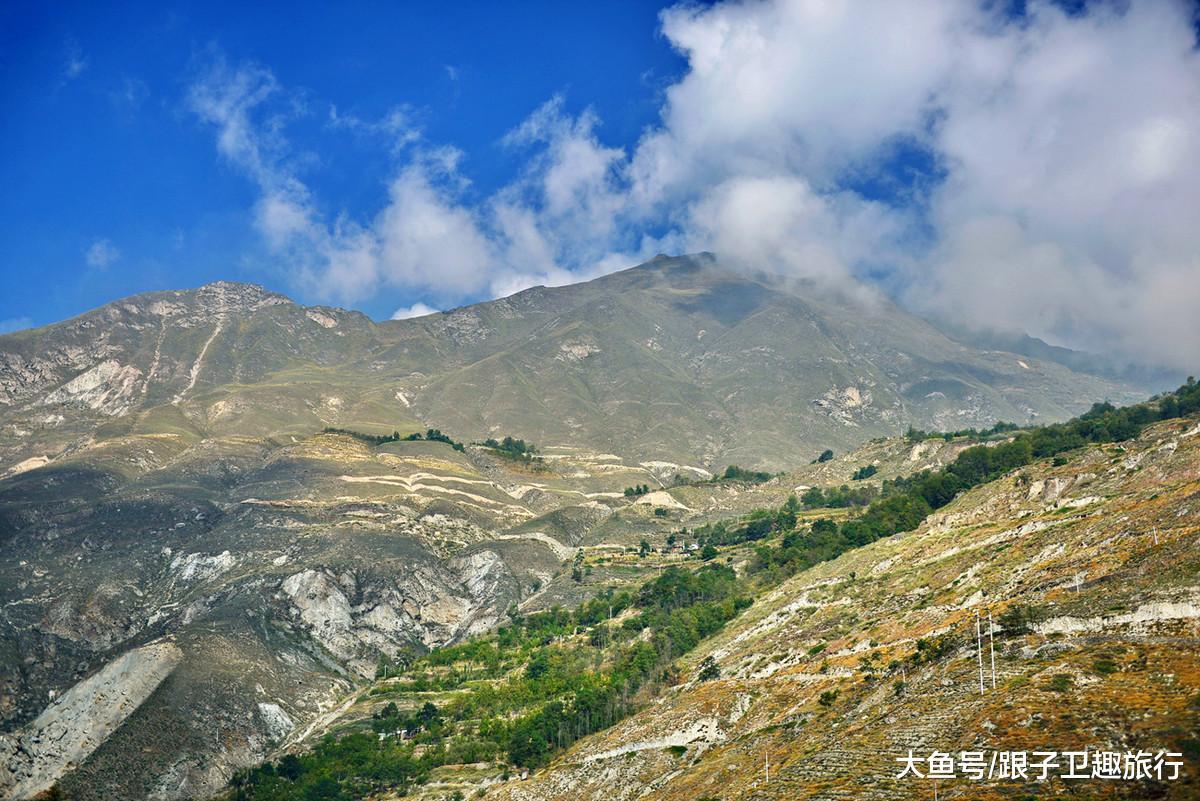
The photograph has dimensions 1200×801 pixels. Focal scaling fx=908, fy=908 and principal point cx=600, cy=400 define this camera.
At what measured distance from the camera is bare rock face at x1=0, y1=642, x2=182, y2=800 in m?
116

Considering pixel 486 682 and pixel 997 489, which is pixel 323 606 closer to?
pixel 486 682

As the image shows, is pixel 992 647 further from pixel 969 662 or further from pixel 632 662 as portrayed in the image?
pixel 632 662

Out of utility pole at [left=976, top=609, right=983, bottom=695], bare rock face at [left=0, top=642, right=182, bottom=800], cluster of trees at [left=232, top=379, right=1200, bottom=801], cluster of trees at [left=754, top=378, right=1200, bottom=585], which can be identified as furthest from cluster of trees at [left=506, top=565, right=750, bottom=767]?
bare rock face at [left=0, top=642, right=182, bottom=800]

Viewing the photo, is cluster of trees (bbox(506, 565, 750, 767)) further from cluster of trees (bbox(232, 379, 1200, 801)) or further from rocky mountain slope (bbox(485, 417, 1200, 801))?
rocky mountain slope (bbox(485, 417, 1200, 801))

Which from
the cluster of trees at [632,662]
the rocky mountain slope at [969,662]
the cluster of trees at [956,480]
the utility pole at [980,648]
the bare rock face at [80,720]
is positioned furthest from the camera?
the cluster of trees at [956,480]

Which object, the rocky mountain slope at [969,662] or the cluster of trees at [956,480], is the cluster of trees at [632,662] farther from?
the cluster of trees at [956,480]

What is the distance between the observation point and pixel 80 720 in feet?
410

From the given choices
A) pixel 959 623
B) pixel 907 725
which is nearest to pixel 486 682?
pixel 959 623

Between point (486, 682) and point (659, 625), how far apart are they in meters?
28.2

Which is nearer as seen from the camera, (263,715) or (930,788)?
(930,788)

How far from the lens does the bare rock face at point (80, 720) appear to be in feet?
382

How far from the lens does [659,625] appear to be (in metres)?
130

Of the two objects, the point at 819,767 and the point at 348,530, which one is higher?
the point at 348,530

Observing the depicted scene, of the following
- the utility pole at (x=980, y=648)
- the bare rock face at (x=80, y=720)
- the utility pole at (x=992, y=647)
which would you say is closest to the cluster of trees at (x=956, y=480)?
the utility pole at (x=980, y=648)
